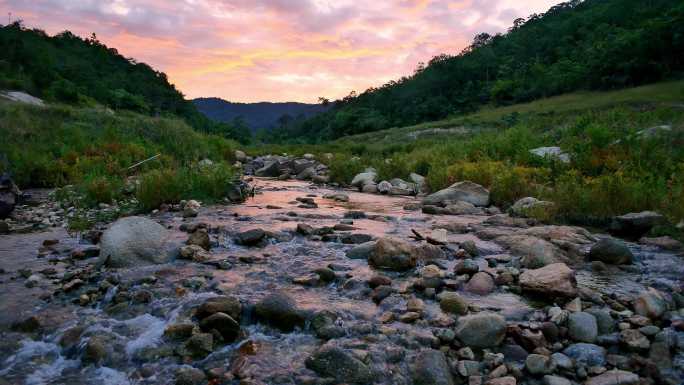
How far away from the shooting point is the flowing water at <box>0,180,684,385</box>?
363 centimetres

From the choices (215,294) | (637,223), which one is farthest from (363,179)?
(215,294)

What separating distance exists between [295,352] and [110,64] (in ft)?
272

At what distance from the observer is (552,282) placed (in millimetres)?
4742

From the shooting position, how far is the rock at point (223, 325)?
4016 millimetres

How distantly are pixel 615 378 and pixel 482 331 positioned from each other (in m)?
1.00

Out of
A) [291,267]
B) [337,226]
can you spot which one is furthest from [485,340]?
[337,226]

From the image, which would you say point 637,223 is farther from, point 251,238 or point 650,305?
point 251,238

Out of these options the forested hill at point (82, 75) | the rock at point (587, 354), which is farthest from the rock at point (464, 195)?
the forested hill at point (82, 75)

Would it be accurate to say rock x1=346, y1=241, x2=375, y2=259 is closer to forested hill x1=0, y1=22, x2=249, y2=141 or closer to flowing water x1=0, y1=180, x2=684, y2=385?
flowing water x1=0, y1=180, x2=684, y2=385

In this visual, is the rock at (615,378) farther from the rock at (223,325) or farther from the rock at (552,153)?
the rock at (552,153)

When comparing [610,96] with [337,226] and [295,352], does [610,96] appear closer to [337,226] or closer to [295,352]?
[337,226]

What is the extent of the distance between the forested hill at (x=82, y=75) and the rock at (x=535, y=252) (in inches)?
1261

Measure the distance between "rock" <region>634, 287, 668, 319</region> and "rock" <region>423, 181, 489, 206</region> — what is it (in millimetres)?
6383

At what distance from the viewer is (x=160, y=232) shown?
650cm
